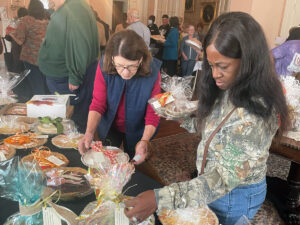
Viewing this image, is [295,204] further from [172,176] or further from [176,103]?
[176,103]

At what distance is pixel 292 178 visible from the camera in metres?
2.29

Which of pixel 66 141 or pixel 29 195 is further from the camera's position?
pixel 66 141

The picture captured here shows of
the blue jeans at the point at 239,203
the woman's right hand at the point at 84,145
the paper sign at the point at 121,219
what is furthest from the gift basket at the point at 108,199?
the woman's right hand at the point at 84,145

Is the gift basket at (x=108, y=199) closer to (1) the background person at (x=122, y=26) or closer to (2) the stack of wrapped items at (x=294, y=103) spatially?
(2) the stack of wrapped items at (x=294, y=103)

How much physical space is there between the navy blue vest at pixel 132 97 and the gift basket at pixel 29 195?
988 millimetres

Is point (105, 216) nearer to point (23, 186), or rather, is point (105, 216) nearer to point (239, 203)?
point (23, 186)

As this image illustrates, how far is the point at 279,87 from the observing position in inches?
39.9

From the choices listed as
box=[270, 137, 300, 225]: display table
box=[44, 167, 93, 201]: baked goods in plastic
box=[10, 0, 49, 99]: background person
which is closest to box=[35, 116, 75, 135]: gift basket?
box=[44, 167, 93, 201]: baked goods in plastic

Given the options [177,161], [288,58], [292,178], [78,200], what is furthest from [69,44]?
[288,58]

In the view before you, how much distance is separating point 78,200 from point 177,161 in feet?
6.81

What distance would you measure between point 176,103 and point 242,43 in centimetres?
80

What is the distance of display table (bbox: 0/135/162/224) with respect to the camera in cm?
114

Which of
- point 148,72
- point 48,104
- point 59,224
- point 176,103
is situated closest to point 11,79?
Result: point 48,104

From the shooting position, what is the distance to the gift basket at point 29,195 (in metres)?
0.96
